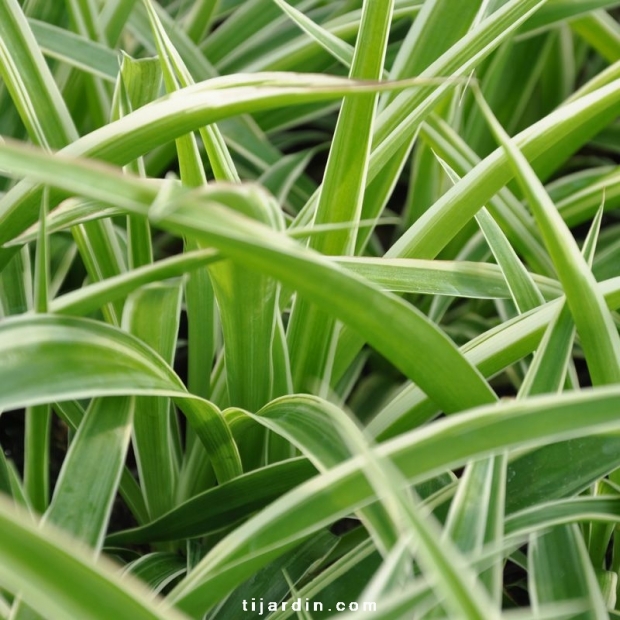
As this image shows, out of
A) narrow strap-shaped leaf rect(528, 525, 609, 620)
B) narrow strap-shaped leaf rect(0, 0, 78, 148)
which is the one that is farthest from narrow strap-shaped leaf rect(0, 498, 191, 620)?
narrow strap-shaped leaf rect(0, 0, 78, 148)

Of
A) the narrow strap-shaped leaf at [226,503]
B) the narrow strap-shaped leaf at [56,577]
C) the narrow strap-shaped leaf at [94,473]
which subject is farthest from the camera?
the narrow strap-shaped leaf at [226,503]

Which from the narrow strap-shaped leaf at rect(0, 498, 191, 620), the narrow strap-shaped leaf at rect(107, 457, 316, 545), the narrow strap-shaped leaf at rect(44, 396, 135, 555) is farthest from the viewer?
the narrow strap-shaped leaf at rect(107, 457, 316, 545)

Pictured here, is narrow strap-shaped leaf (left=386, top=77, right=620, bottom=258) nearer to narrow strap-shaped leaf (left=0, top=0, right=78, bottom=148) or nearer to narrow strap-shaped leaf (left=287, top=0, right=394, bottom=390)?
narrow strap-shaped leaf (left=287, top=0, right=394, bottom=390)

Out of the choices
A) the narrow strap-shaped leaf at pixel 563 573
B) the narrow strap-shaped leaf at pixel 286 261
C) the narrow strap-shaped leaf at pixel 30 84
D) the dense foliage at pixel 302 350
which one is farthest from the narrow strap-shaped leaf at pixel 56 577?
the narrow strap-shaped leaf at pixel 30 84

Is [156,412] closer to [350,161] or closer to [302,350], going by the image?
[302,350]

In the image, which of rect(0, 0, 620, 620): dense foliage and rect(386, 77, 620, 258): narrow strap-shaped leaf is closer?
rect(0, 0, 620, 620): dense foliage

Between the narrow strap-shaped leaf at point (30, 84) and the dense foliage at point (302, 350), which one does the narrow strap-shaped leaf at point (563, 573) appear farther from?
the narrow strap-shaped leaf at point (30, 84)

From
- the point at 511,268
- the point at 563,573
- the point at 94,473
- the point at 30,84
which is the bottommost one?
the point at 563,573

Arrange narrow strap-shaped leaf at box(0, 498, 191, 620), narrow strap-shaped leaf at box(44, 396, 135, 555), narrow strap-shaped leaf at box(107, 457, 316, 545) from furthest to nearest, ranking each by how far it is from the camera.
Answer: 1. narrow strap-shaped leaf at box(107, 457, 316, 545)
2. narrow strap-shaped leaf at box(44, 396, 135, 555)
3. narrow strap-shaped leaf at box(0, 498, 191, 620)

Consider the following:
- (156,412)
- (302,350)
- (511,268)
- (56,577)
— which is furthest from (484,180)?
(56,577)

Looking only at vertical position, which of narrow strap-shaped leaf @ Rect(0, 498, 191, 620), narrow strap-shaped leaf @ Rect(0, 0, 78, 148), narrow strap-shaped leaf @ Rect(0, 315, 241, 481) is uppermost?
narrow strap-shaped leaf @ Rect(0, 0, 78, 148)
